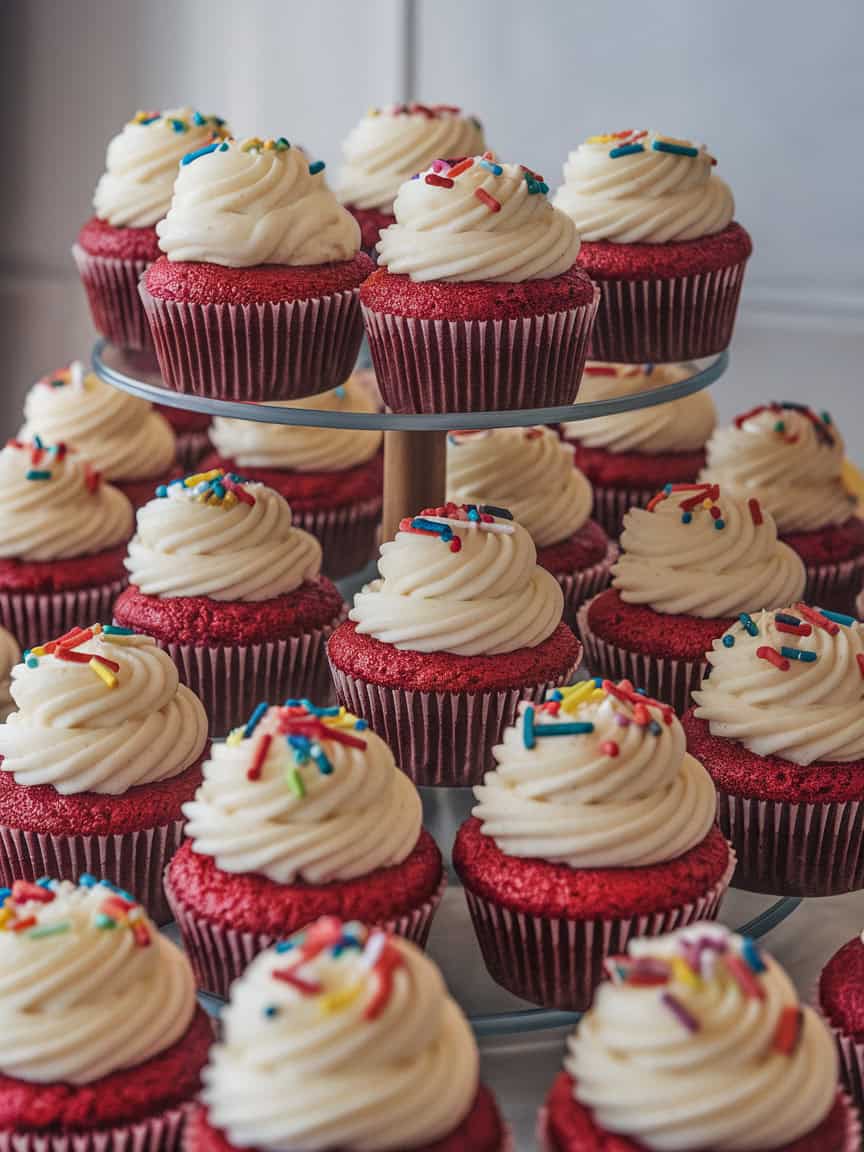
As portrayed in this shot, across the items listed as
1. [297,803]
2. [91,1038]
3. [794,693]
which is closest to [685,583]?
[794,693]

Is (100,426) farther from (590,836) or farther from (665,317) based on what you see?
(590,836)

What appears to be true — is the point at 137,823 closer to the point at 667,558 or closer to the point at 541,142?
the point at 667,558

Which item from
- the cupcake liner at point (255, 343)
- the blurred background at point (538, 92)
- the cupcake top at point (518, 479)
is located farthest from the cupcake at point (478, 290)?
the blurred background at point (538, 92)

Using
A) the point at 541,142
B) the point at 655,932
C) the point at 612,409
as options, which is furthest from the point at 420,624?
the point at 541,142

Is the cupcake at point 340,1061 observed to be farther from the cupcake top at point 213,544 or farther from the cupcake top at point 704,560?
the cupcake top at point 704,560

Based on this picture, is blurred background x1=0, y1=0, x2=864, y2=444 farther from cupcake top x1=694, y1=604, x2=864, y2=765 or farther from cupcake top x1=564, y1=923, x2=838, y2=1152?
cupcake top x1=564, y1=923, x2=838, y2=1152

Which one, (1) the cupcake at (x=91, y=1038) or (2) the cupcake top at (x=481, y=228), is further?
(2) the cupcake top at (x=481, y=228)
